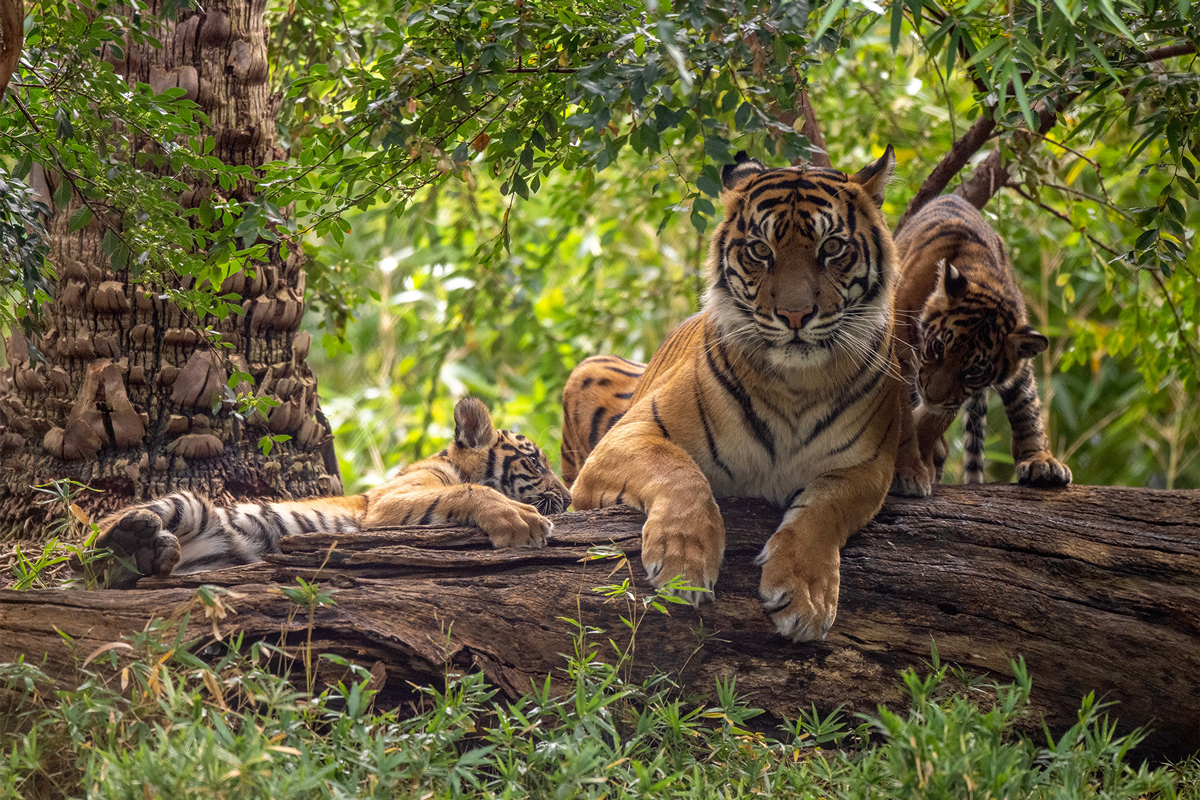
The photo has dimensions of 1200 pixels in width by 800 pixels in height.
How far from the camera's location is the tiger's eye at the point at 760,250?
304 cm

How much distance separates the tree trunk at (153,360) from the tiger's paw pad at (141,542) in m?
0.56

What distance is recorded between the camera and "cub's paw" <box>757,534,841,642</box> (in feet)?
8.66

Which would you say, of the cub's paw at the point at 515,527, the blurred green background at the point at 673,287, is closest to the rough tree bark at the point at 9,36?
the blurred green background at the point at 673,287

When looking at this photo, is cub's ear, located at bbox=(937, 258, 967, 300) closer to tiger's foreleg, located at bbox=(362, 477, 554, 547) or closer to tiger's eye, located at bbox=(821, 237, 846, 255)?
tiger's eye, located at bbox=(821, 237, 846, 255)

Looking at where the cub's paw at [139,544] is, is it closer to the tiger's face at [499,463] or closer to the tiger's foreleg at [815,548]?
the tiger's foreleg at [815,548]

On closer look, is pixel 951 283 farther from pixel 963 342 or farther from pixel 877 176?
pixel 877 176

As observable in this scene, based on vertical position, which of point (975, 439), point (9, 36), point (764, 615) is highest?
point (9, 36)

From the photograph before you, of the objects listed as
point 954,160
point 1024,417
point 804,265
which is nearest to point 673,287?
point 954,160

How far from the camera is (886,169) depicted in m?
3.21

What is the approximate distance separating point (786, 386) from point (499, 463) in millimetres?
1667

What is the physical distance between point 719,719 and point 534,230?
19.2 ft

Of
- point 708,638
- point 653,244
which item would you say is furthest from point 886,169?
point 653,244

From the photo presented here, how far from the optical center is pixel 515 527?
2916mm

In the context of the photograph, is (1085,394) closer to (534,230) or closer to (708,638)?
(534,230)
